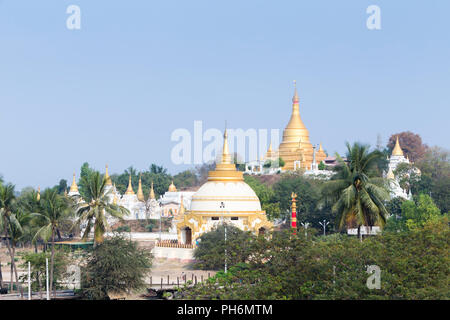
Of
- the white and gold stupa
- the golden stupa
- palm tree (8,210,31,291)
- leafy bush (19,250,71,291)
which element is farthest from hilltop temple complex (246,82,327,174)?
leafy bush (19,250,71,291)

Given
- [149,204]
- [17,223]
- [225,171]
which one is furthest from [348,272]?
[149,204]

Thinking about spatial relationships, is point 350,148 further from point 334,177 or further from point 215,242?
point 215,242

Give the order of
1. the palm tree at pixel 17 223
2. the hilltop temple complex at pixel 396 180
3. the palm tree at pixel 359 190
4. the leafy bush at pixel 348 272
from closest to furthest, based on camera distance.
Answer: the leafy bush at pixel 348 272, the palm tree at pixel 359 190, the palm tree at pixel 17 223, the hilltop temple complex at pixel 396 180

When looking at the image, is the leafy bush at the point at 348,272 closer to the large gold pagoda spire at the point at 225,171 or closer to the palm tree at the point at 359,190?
the palm tree at the point at 359,190

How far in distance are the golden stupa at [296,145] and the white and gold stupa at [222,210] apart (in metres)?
50.0

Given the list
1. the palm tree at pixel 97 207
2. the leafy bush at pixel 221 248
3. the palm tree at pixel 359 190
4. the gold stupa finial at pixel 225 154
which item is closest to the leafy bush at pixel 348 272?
the palm tree at pixel 359 190

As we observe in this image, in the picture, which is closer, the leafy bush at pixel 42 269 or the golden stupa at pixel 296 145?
the leafy bush at pixel 42 269

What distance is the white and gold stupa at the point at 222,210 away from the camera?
5641cm

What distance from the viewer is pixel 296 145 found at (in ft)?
362

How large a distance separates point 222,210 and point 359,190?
950 inches

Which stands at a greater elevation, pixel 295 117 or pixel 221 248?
pixel 295 117

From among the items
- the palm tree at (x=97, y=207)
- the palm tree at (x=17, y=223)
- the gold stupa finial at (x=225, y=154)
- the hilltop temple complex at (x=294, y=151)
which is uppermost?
the hilltop temple complex at (x=294, y=151)

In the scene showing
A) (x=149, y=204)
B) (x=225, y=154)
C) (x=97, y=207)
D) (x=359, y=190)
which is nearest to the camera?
(x=359, y=190)

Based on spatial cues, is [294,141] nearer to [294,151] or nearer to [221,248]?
[294,151]
